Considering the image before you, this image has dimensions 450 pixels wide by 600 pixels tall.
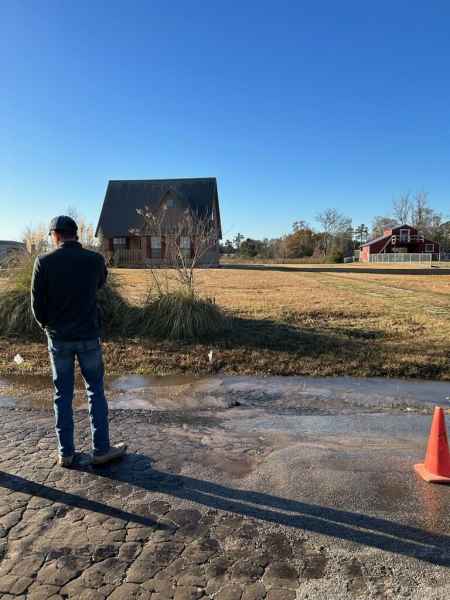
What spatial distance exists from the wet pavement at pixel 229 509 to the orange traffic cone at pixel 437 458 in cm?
10

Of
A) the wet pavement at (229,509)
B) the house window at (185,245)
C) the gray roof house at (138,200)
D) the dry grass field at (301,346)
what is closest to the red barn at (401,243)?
the gray roof house at (138,200)

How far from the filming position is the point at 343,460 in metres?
3.81

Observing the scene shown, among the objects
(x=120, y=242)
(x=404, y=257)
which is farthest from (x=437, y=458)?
(x=404, y=257)

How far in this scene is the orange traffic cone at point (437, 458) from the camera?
3459 millimetres

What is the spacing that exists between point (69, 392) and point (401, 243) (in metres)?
82.0

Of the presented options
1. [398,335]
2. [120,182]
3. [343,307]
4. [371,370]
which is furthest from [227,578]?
[120,182]

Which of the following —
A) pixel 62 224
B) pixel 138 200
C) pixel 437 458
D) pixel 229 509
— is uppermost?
pixel 138 200

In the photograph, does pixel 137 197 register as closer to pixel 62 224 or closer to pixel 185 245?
pixel 185 245

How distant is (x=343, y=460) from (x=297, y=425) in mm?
956

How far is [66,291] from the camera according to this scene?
3.66 m

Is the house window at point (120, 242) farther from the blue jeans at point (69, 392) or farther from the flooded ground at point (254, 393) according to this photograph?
the blue jeans at point (69, 392)

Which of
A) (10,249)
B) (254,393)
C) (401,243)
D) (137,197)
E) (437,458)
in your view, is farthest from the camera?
(401,243)

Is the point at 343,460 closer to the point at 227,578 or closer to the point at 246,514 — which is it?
the point at 246,514

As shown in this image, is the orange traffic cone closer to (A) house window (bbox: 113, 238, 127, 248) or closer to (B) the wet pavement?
(B) the wet pavement
